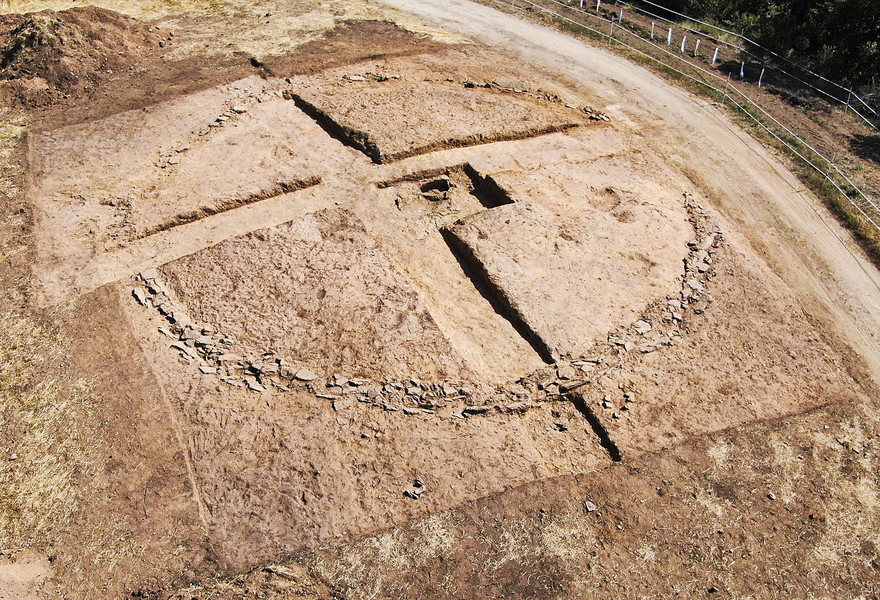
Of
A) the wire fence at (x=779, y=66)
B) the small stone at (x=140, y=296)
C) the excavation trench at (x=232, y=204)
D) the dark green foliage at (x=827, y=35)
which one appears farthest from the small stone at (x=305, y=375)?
the dark green foliage at (x=827, y=35)

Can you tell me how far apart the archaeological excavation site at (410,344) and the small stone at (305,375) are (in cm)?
4

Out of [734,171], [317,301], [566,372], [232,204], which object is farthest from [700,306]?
[232,204]

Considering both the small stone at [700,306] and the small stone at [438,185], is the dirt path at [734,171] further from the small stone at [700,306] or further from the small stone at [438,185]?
the small stone at [438,185]

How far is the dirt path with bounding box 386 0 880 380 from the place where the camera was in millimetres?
14664

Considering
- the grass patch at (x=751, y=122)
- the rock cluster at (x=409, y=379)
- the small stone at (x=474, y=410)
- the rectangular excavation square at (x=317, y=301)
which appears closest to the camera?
the small stone at (x=474, y=410)

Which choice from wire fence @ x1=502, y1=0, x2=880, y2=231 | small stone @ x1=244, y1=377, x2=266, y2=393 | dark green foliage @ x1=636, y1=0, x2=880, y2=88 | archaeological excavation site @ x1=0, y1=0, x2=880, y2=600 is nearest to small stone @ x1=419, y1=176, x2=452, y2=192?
archaeological excavation site @ x1=0, y1=0, x2=880, y2=600

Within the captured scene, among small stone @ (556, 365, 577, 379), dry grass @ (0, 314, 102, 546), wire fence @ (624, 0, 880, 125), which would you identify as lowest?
dry grass @ (0, 314, 102, 546)

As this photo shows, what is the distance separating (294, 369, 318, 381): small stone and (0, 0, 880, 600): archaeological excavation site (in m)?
0.04

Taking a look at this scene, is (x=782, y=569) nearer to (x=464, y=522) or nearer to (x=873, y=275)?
(x=464, y=522)

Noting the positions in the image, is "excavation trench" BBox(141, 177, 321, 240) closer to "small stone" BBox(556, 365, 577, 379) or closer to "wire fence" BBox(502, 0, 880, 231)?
"small stone" BBox(556, 365, 577, 379)

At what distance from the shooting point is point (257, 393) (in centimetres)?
1155

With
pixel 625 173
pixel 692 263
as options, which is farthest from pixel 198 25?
pixel 692 263

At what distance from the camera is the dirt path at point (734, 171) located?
14664 millimetres

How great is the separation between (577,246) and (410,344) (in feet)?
15.5
